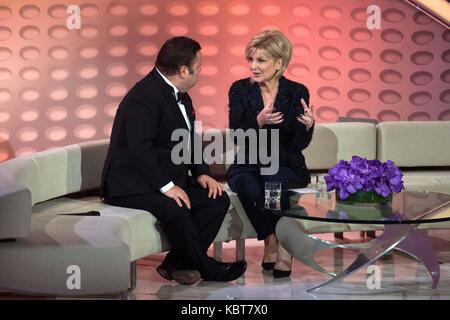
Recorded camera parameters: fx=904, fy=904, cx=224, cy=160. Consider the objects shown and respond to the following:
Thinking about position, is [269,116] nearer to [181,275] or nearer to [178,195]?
[178,195]

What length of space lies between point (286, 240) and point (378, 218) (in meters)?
0.78

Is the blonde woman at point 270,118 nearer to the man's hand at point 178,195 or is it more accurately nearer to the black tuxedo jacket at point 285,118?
the black tuxedo jacket at point 285,118

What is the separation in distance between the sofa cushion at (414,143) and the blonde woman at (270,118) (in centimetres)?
83

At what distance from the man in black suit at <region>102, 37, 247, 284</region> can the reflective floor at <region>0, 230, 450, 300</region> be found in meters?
0.09

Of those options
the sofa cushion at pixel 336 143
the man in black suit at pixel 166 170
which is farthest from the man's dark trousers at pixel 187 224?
the sofa cushion at pixel 336 143

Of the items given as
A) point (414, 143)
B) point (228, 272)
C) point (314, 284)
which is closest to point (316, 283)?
point (314, 284)

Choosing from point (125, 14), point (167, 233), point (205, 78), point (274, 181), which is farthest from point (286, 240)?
point (125, 14)

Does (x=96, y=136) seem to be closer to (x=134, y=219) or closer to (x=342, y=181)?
(x=134, y=219)

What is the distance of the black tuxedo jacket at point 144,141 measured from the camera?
4.48m

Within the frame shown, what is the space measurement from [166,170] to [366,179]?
3.36ft

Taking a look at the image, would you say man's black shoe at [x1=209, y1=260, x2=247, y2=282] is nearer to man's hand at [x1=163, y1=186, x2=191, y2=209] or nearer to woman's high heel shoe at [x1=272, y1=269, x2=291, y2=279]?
woman's high heel shoe at [x1=272, y1=269, x2=291, y2=279]

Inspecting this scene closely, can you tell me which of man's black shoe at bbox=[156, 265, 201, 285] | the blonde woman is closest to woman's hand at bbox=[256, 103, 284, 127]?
the blonde woman

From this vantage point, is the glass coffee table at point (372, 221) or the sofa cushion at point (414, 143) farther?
the sofa cushion at point (414, 143)

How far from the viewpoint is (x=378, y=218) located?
410 centimetres
